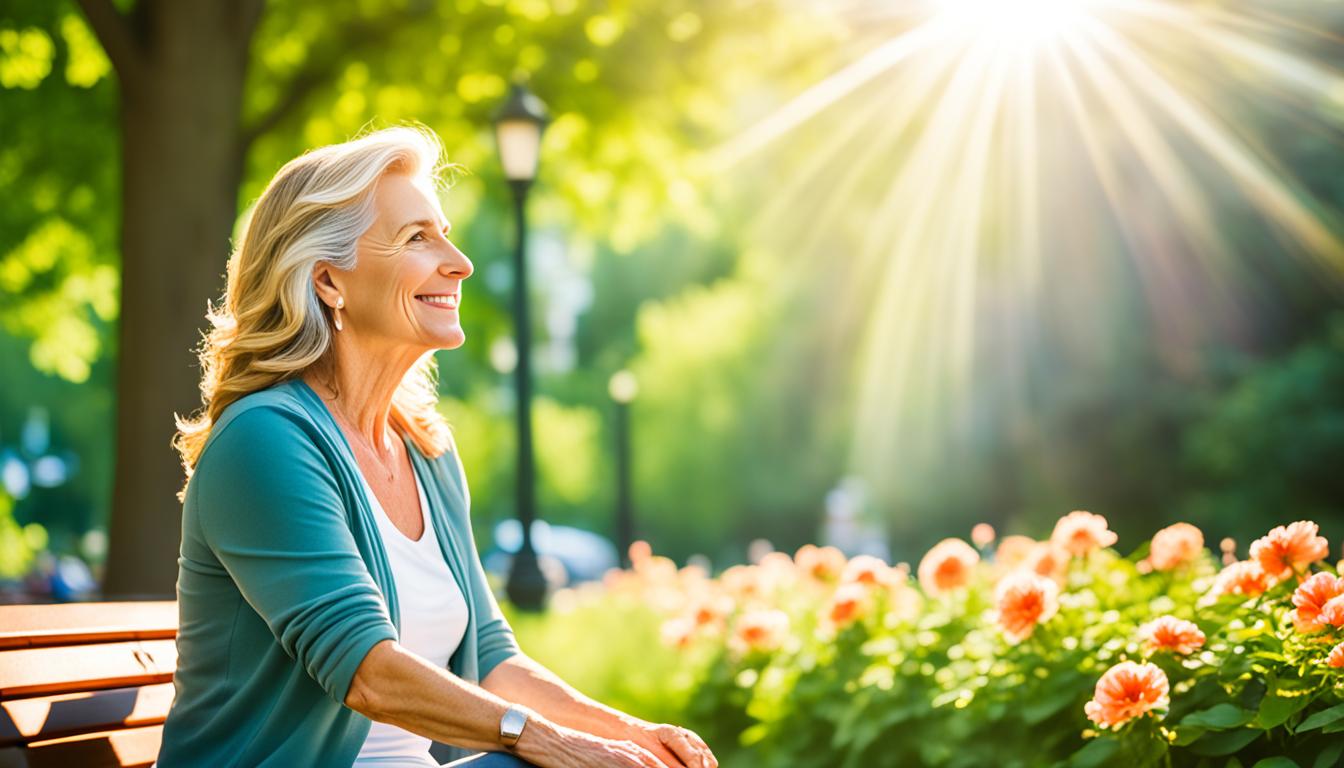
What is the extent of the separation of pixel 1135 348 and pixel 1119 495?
2060mm

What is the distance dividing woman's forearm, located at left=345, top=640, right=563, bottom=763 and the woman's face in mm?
700

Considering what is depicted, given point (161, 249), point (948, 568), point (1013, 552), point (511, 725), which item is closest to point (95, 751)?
point (511, 725)

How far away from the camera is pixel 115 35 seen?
24.9ft

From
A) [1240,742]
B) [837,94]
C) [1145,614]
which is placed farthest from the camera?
[837,94]

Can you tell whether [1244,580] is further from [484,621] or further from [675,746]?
[484,621]

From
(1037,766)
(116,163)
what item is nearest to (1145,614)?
(1037,766)

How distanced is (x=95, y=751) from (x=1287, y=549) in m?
2.73

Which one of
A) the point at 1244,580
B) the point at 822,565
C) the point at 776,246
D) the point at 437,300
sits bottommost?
the point at 822,565

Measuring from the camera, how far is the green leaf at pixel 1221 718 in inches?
118

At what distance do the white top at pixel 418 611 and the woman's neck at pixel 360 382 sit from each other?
18cm

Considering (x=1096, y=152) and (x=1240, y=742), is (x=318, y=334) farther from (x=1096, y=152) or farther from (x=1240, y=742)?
(x=1096, y=152)

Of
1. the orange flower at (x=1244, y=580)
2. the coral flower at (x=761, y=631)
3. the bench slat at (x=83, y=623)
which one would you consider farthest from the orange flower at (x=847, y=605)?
the bench slat at (x=83, y=623)

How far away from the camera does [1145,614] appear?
401 cm

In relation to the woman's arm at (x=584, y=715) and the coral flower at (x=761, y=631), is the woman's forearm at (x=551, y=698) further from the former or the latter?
the coral flower at (x=761, y=631)
